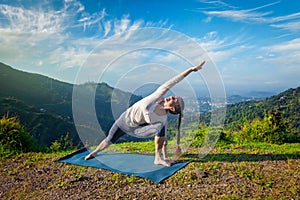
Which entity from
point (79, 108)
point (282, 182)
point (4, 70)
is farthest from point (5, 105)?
point (282, 182)

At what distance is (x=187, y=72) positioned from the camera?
488cm

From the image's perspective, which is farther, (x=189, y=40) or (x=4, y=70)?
(x=4, y=70)

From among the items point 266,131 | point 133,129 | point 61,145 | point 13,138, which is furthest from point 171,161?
point 13,138

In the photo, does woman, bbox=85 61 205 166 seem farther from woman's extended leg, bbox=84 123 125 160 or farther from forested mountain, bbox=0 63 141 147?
forested mountain, bbox=0 63 141 147

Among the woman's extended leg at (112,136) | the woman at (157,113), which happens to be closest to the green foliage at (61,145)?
the woman's extended leg at (112,136)

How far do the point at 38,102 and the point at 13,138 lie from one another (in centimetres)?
4552

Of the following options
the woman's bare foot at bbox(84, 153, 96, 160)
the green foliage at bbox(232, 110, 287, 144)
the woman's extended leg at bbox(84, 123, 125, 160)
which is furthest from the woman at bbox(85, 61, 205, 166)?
the green foliage at bbox(232, 110, 287, 144)

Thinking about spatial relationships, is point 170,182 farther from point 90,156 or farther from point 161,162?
point 90,156

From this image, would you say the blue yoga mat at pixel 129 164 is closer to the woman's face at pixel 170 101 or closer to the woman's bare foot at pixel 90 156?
the woman's bare foot at pixel 90 156

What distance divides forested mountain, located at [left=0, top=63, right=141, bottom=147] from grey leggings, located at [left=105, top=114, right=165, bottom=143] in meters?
13.7

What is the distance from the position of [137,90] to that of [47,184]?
2.26 m

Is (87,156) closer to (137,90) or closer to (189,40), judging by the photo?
(137,90)

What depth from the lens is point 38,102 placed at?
4891cm

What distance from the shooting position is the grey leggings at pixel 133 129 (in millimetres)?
4895
